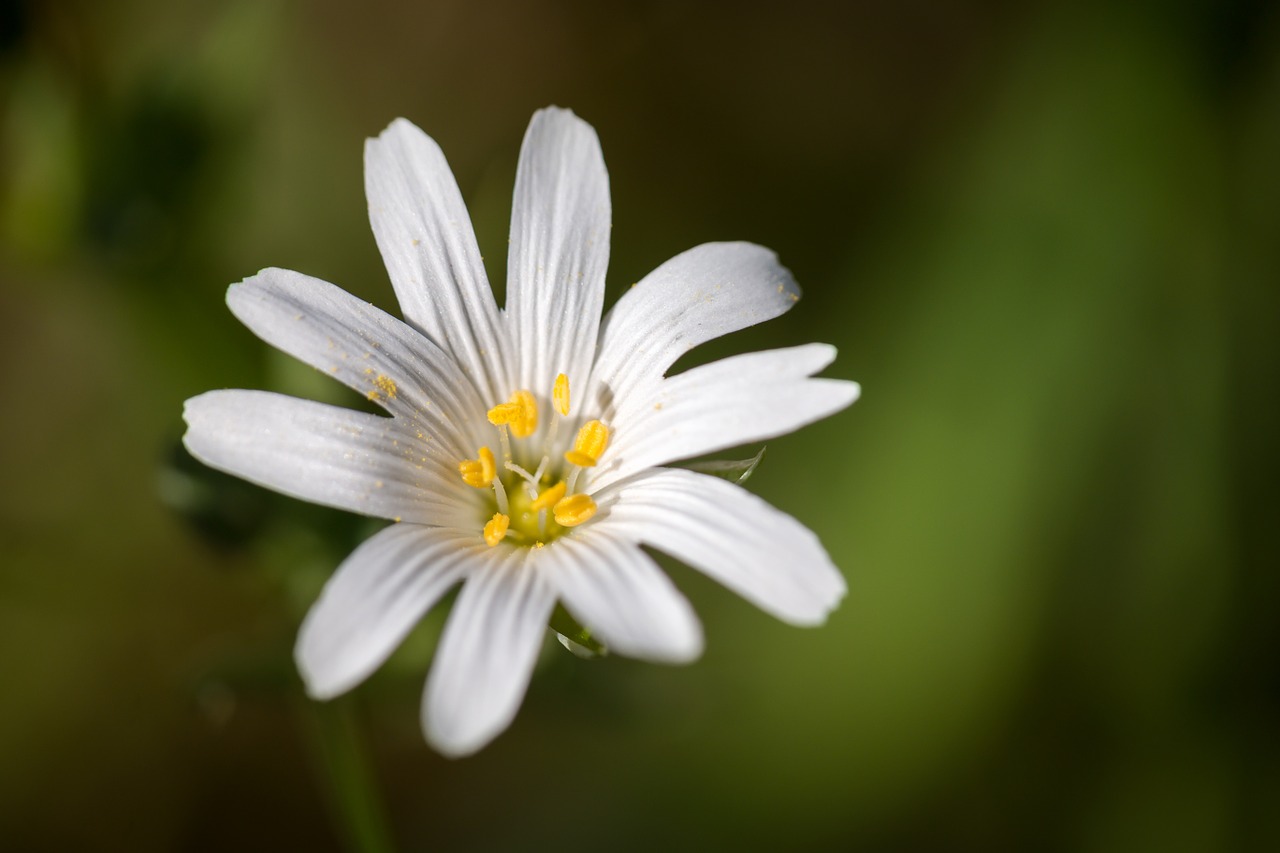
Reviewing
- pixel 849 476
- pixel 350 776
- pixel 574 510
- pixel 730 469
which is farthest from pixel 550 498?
pixel 849 476

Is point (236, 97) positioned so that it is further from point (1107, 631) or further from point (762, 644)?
point (1107, 631)

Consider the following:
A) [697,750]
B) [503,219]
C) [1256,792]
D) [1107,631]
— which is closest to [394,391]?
[503,219]

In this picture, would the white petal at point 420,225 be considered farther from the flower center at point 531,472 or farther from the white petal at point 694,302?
the white petal at point 694,302

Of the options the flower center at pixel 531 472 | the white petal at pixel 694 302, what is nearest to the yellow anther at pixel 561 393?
the flower center at pixel 531 472

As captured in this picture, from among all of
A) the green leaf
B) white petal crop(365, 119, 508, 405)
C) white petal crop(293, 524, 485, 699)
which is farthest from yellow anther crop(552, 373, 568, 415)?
white petal crop(293, 524, 485, 699)

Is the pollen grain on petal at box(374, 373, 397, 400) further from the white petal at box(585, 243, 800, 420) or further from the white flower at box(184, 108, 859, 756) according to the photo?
the white petal at box(585, 243, 800, 420)

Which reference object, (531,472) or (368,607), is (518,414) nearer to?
(531,472)
